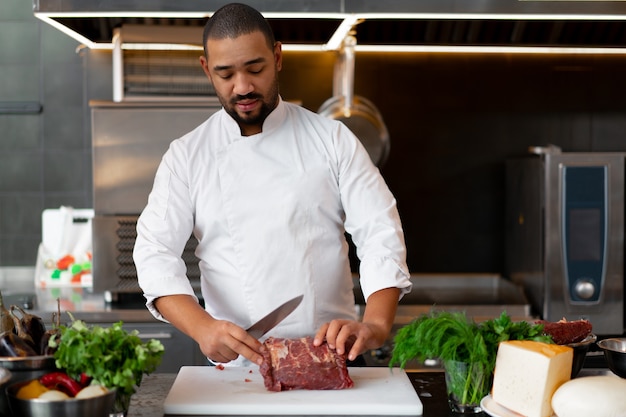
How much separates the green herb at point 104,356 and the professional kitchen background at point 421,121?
2539 millimetres

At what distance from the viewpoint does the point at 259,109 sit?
224cm

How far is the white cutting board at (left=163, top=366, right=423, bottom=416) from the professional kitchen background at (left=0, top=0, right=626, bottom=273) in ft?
7.01

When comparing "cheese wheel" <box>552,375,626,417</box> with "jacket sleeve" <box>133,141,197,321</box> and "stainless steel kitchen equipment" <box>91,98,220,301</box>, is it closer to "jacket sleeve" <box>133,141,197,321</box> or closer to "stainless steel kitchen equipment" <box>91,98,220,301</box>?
"jacket sleeve" <box>133,141,197,321</box>

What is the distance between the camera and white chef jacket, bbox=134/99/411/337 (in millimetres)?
2352

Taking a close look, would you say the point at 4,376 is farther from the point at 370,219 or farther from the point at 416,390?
the point at 370,219

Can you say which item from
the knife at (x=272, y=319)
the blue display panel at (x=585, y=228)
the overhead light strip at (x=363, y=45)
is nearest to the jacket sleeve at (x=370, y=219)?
the knife at (x=272, y=319)

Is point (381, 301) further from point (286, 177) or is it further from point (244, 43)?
point (244, 43)

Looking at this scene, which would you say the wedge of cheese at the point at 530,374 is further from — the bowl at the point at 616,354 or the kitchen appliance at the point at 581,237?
the kitchen appliance at the point at 581,237

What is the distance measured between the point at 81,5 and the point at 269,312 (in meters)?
1.59

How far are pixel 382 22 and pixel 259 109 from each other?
1.67 meters

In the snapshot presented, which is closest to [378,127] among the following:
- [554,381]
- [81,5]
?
[81,5]

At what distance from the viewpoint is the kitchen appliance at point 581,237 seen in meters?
3.47

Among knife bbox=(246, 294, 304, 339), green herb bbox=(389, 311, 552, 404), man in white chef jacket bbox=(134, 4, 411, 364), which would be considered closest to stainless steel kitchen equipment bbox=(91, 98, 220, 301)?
man in white chef jacket bbox=(134, 4, 411, 364)

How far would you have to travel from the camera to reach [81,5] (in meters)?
3.29
